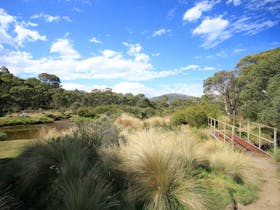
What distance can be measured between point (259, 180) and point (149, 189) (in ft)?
8.48

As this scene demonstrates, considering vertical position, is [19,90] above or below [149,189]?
above

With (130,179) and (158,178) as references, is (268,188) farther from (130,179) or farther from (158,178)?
(130,179)

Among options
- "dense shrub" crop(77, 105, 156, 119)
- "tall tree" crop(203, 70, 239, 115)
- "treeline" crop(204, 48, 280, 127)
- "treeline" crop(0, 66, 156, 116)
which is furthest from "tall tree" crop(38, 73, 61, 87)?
"treeline" crop(204, 48, 280, 127)

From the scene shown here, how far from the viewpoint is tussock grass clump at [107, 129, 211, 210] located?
2162 millimetres

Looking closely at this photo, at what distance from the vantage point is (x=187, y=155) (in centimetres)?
303

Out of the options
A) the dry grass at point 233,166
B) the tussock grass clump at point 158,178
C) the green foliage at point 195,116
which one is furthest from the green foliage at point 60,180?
the green foliage at point 195,116

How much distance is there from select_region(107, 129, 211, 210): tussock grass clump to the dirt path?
90 cm

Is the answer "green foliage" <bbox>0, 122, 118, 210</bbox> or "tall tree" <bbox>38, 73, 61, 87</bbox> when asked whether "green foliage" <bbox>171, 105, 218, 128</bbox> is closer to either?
"green foliage" <bbox>0, 122, 118, 210</bbox>

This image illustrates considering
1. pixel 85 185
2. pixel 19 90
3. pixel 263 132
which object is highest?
pixel 19 90

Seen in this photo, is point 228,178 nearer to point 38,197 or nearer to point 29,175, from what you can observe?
point 38,197

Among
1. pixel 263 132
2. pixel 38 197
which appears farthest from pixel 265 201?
pixel 263 132

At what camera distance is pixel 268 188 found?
319 centimetres

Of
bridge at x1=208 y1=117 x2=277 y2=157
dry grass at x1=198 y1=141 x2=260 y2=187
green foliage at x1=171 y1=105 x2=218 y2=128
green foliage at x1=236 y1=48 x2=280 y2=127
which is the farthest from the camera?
green foliage at x1=171 y1=105 x2=218 y2=128

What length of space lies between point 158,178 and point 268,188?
2.39 meters
